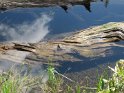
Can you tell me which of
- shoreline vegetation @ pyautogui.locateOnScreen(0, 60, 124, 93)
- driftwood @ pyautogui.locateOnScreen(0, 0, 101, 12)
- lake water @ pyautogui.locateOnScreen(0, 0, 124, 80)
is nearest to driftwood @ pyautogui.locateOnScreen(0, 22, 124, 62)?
lake water @ pyautogui.locateOnScreen(0, 0, 124, 80)

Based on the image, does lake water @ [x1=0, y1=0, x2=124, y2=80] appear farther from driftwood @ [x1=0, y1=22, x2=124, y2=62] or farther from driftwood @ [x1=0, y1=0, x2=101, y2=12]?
driftwood @ [x1=0, y1=0, x2=101, y2=12]

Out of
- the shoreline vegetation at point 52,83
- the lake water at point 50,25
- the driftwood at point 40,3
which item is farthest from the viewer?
the driftwood at point 40,3

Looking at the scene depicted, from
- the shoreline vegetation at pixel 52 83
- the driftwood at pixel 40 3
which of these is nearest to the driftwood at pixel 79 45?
the driftwood at pixel 40 3

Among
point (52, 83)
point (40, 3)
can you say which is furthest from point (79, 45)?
point (52, 83)

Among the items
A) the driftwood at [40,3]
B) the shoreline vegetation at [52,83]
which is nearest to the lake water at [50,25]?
the driftwood at [40,3]

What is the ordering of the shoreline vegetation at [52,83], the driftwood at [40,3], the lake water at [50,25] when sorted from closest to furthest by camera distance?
the shoreline vegetation at [52,83], the lake water at [50,25], the driftwood at [40,3]

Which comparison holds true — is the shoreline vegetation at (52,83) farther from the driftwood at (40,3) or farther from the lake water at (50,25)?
the driftwood at (40,3)

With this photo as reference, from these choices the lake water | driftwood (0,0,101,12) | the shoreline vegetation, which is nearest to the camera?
the shoreline vegetation

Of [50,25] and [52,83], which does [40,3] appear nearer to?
[50,25]

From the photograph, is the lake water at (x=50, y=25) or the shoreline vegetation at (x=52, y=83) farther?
the lake water at (x=50, y=25)

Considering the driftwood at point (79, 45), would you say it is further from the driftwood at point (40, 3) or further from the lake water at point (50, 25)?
the driftwood at point (40, 3)

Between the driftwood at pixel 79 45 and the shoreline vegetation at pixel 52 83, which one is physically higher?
the shoreline vegetation at pixel 52 83

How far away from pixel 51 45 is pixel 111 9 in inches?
67.1

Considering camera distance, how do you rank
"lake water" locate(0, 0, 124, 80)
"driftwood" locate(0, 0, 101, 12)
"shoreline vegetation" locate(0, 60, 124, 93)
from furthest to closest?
"driftwood" locate(0, 0, 101, 12) < "lake water" locate(0, 0, 124, 80) < "shoreline vegetation" locate(0, 60, 124, 93)
